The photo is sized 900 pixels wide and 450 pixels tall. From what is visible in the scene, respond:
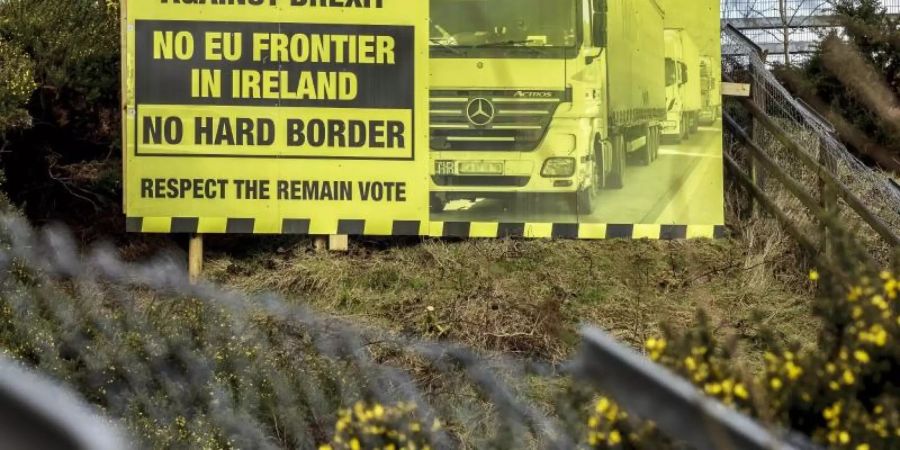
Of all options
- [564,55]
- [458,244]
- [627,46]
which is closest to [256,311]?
[458,244]

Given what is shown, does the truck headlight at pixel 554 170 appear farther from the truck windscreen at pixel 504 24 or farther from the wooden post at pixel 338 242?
the wooden post at pixel 338 242

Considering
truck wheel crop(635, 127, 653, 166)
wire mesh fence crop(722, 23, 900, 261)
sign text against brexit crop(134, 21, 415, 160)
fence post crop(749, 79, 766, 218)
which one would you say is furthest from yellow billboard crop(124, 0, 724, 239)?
wire mesh fence crop(722, 23, 900, 261)

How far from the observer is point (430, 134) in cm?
810

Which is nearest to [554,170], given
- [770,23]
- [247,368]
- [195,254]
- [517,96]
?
[517,96]

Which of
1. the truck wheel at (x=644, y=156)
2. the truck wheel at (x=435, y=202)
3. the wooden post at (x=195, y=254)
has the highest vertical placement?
the truck wheel at (x=644, y=156)

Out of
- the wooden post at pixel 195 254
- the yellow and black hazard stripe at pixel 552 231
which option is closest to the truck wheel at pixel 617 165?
the yellow and black hazard stripe at pixel 552 231

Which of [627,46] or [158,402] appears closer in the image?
[158,402]

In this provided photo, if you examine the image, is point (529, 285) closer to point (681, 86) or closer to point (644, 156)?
point (644, 156)

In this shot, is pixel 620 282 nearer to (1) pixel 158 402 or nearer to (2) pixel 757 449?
(1) pixel 158 402

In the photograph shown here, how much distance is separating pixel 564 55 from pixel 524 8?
19.5 inches

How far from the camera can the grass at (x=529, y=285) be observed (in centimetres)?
690

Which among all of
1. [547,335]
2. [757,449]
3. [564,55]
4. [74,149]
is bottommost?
[547,335]

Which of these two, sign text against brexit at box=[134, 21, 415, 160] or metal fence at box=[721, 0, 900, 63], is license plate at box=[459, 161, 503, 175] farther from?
metal fence at box=[721, 0, 900, 63]

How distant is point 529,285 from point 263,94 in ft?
8.57
